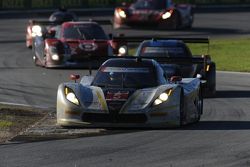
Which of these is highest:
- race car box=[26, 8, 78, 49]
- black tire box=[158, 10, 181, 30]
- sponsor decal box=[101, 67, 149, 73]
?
sponsor decal box=[101, 67, 149, 73]

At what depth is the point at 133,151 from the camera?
12.1 m

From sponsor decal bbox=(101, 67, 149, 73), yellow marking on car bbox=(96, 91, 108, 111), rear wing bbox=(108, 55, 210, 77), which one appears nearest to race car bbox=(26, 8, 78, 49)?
rear wing bbox=(108, 55, 210, 77)

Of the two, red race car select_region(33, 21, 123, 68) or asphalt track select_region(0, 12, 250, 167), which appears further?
red race car select_region(33, 21, 123, 68)

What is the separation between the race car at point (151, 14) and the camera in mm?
41750

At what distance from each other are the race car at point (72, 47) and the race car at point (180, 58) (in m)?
3.81

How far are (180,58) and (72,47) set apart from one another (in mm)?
8016

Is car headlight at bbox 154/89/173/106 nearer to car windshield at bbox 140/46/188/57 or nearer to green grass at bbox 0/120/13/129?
green grass at bbox 0/120/13/129

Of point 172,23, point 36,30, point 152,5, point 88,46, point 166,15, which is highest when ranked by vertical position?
point 88,46

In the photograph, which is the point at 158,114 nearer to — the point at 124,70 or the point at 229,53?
the point at 124,70

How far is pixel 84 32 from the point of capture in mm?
27594

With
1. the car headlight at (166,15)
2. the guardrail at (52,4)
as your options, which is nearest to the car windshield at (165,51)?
the car headlight at (166,15)

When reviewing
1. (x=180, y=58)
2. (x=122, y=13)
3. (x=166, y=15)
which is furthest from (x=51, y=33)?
(x=166, y=15)

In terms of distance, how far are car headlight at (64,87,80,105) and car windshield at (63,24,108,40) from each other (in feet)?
40.0

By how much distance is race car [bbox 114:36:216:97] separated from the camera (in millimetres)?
19891
